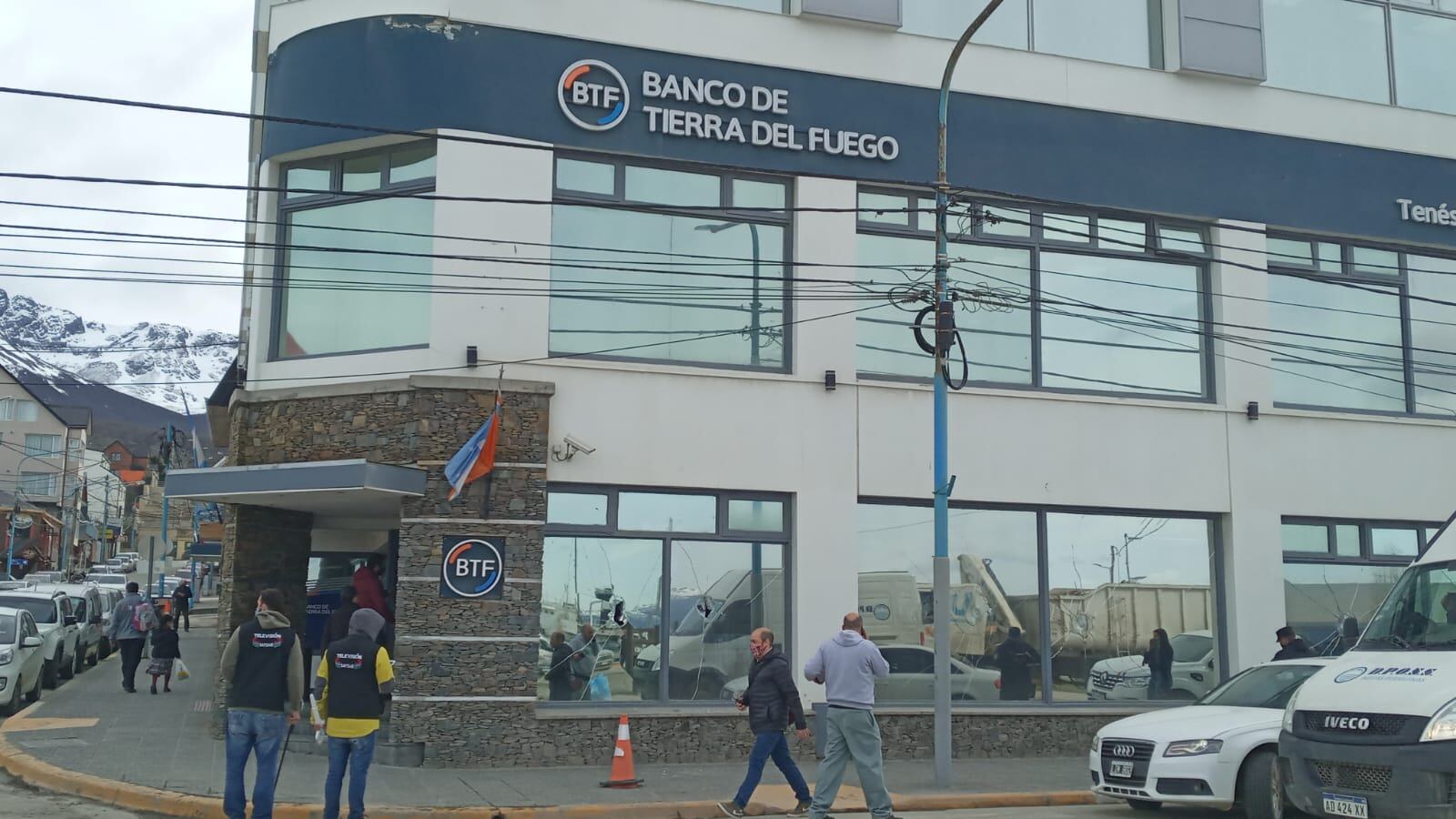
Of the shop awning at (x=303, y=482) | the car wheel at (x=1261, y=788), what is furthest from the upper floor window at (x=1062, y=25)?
the car wheel at (x=1261, y=788)

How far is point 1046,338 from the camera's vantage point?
17.6 m

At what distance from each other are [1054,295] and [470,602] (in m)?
8.52

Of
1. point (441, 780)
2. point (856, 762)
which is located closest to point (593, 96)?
point (441, 780)

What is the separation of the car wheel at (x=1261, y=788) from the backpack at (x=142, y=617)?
56.9 ft

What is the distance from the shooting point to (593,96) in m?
15.7

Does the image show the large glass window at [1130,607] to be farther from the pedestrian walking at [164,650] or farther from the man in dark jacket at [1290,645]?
the pedestrian walking at [164,650]

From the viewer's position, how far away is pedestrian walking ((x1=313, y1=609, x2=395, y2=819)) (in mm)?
10031

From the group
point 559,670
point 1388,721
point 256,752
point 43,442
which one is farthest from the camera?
point 43,442

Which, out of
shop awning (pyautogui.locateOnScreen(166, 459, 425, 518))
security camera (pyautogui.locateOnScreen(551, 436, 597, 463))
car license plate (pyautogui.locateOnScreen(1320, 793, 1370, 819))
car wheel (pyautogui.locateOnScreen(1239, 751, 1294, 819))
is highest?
security camera (pyautogui.locateOnScreen(551, 436, 597, 463))

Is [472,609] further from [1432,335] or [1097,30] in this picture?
[1432,335]

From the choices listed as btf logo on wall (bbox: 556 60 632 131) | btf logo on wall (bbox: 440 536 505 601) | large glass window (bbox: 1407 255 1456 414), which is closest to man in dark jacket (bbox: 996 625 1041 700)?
btf logo on wall (bbox: 440 536 505 601)

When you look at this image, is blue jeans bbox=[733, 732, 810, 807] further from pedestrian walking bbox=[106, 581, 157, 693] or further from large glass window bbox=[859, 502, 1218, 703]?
pedestrian walking bbox=[106, 581, 157, 693]

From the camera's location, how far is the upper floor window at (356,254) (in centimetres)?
1534

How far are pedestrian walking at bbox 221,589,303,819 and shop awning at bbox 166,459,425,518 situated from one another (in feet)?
12.3
